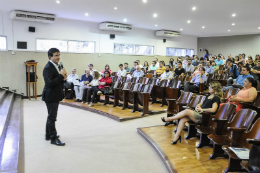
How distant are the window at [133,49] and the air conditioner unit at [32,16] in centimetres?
333

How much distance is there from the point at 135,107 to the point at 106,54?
5.37 metres

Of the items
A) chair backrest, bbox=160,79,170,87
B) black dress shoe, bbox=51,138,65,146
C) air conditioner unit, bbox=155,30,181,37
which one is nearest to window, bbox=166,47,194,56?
air conditioner unit, bbox=155,30,181,37

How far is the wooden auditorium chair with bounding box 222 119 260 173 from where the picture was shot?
1.79 meters

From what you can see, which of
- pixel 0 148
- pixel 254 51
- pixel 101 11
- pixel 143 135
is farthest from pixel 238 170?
pixel 254 51

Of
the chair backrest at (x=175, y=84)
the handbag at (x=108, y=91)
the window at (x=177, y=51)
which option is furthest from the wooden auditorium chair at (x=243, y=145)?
the window at (x=177, y=51)

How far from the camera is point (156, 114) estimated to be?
5266 mm

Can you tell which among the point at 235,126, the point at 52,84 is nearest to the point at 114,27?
the point at 52,84

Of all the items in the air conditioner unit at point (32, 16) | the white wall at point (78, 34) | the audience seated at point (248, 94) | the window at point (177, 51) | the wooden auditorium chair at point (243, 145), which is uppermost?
the air conditioner unit at point (32, 16)

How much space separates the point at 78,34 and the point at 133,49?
3.01 metres

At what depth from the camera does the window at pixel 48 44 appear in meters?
8.62

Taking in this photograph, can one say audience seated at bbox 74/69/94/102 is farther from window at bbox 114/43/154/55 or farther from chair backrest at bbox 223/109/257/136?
chair backrest at bbox 223/109/257/136

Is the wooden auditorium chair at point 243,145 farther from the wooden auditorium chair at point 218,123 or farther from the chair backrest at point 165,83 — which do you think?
the chair backrest at point 165,83

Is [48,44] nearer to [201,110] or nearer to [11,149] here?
[11,149]

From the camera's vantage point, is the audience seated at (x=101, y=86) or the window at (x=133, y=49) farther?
the window at (x=133, y=49)
